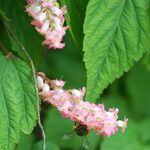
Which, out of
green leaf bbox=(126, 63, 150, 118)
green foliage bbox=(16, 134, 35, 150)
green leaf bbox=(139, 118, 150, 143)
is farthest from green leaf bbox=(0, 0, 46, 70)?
green leaf bbox=(126, 63, 150, 118)

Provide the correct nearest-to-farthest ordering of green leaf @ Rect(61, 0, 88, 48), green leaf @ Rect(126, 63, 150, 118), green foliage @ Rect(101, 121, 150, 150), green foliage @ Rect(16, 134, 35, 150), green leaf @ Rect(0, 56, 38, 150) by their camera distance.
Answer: green leaf @ Rect(0, 56, 38, 150) < green leaf @ Rect(61, 0, 88, 48) < green foliage @ Rect(16, 134, 35, 150) < green foliage @ Rect(101, 121, 150, 150) < green leaf @ Rect(126, 63, 150, 118)

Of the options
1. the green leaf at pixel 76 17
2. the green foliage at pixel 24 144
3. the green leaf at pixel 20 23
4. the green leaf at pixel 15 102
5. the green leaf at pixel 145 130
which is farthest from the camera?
the green leaf at pixel 145 130

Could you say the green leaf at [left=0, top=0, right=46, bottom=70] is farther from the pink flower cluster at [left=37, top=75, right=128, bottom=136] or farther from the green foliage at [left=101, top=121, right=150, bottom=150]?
the green foliage at [left=101, top=121, right=150, bottom=150]

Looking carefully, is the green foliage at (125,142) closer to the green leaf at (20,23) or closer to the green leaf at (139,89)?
the green leaf at (139,89)

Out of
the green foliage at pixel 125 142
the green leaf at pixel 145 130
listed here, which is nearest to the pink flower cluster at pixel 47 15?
the green foliage at pixel 125 142

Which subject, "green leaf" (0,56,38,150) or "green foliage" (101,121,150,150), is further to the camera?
"green foliage" (101,121,150,150)

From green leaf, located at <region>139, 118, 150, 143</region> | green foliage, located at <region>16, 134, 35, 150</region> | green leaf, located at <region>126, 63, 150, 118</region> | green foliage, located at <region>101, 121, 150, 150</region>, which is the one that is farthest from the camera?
green leaf, located at <region>126, 63, 150, 118</region>
